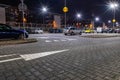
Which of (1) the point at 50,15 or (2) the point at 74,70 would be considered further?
(1) the point at 50,15

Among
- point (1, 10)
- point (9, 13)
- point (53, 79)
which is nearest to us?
point (53, 79)

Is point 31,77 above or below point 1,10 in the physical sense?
below

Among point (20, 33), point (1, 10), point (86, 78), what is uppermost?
point (1, 10)

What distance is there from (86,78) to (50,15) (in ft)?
232

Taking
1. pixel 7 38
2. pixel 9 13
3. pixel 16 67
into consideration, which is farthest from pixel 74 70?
pixel 9 13

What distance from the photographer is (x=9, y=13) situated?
201ft

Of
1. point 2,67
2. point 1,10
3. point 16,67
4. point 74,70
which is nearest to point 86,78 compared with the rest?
point 74,70

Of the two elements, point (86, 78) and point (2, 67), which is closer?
point (86, 78)

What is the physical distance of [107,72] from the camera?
4.96 metres

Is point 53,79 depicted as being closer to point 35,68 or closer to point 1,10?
point 35,68

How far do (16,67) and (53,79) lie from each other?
186 centimetres

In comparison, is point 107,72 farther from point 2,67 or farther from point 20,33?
point 20,33

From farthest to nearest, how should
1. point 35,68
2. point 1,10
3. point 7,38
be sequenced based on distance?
point 1,10, point 7,38, point 35,68

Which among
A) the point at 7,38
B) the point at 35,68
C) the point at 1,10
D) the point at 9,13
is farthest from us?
the point at 9,13
